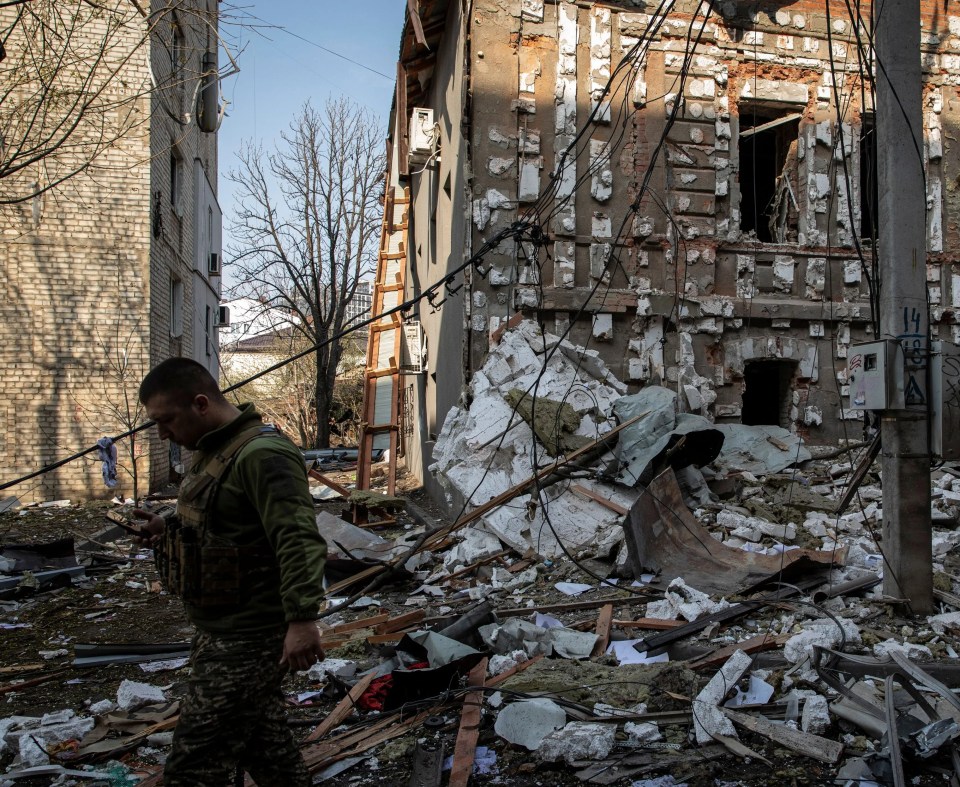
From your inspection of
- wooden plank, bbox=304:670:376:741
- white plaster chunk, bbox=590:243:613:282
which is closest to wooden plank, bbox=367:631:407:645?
wooden plank, bbox=304:670:376:741

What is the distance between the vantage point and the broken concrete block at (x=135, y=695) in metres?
4.01

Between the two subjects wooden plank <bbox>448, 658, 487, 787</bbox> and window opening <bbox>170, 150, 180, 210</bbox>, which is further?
window opening <bbox>170, 150, 180, 210</bbox>

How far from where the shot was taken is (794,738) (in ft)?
10.5

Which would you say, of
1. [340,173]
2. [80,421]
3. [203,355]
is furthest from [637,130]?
[340,173]

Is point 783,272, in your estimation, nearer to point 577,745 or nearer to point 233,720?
point 577,745

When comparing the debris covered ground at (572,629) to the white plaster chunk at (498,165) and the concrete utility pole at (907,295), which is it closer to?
the concrete utility pole at (907,295)

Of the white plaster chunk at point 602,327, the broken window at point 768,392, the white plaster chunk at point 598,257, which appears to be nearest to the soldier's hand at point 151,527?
the white plaster chunk at point 602,327

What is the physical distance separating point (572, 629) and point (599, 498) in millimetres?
2388

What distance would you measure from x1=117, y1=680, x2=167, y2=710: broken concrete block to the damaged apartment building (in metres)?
5.75

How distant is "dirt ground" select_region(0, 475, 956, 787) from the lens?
122 inches

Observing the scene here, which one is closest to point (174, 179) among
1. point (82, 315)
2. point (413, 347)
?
point (82, 315)

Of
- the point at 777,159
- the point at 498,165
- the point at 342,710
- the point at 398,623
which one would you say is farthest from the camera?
the point at 777,159

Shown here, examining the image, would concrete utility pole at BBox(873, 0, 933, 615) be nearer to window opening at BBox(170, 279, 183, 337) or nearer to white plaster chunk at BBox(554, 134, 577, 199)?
white plaster chunk at BBox(554, 134, 577, 199)

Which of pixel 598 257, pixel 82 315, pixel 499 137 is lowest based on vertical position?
pixel 82 315
